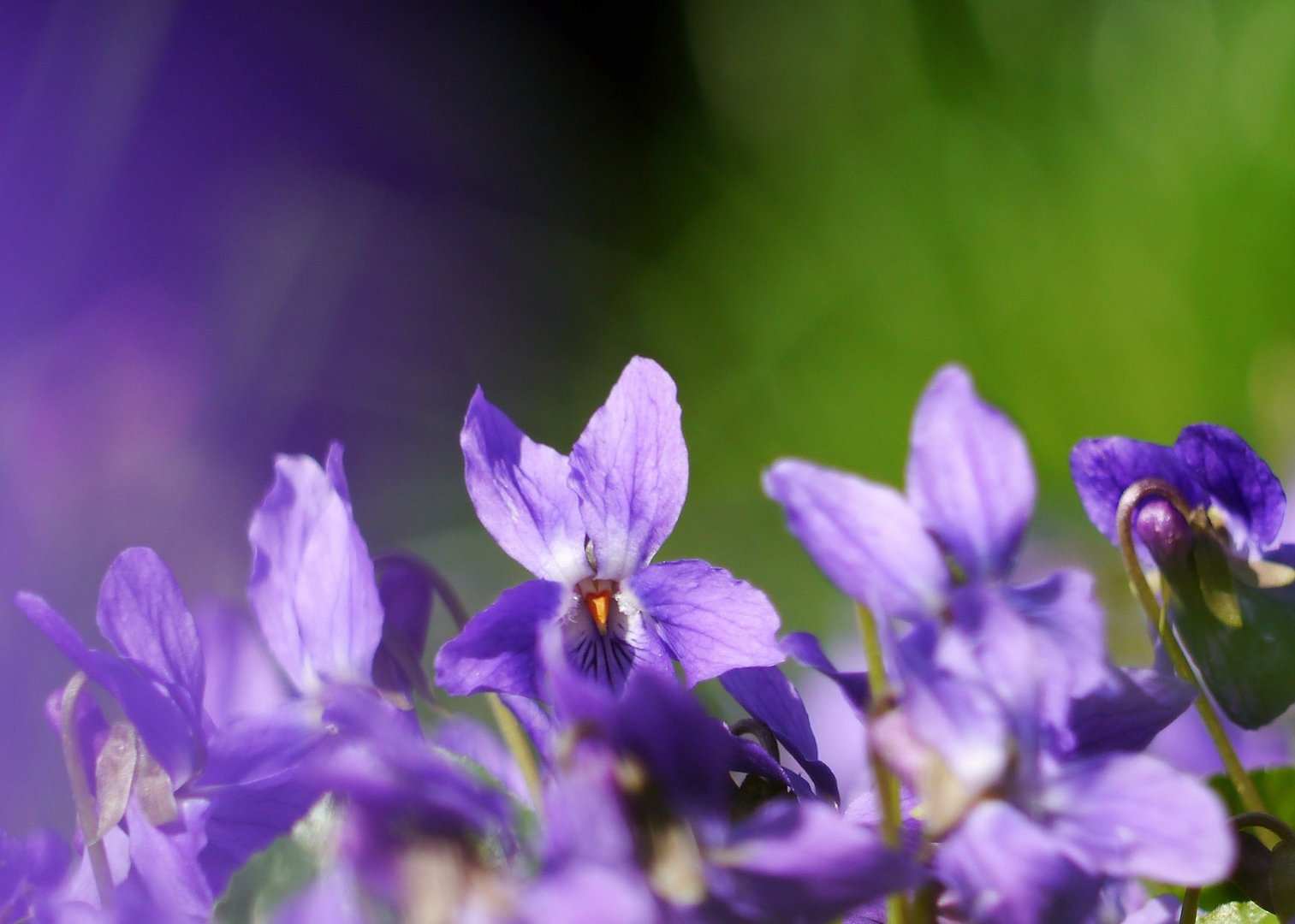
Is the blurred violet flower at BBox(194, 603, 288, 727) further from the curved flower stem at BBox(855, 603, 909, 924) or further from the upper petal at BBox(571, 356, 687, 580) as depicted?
the curved flower stem at BBox(855, 603, 909, 924)

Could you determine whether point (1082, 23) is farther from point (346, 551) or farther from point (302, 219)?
point (346, 551)

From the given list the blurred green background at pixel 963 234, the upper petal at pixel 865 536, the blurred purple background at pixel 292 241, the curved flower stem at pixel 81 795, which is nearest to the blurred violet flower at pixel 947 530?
the upper petal at pixel 865 536

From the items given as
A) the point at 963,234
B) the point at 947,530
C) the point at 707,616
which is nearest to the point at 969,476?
the point at 947,530

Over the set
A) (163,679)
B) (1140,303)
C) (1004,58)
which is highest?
(1004,58)

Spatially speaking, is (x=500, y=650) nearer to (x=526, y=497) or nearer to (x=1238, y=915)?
(x=526, y=497)

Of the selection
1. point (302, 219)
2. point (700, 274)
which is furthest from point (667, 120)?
point (302, 219)

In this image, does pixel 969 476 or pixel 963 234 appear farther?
pixel 963 234
